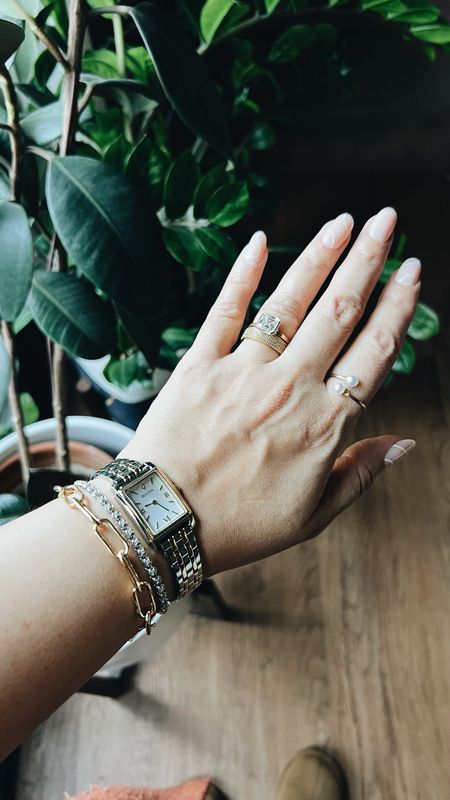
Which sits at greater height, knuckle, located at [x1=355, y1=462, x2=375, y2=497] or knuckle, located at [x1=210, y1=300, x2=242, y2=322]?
knuckle, located at [x1=210, y1=300, x2=242, y2=322]

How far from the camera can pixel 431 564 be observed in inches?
48.8

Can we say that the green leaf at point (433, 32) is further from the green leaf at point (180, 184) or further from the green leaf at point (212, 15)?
the green leaf at point (180, 184)

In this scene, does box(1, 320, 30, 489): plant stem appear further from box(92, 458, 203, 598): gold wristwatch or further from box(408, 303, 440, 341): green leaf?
box(408, 303, 440, 341): green leaf

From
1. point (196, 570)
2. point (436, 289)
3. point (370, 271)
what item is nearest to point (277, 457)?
point (196, 570)

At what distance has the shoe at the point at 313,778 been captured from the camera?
1.04m

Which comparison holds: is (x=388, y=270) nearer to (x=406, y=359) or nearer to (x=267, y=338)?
(x=406, y=359)

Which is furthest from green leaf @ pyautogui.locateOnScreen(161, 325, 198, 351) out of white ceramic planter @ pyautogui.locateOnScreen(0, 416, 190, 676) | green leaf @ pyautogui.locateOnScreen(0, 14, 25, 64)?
green leaf @ pyautogui.locateOnScreen(0, 14, 25, 64)

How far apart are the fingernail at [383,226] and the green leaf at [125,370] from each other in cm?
39

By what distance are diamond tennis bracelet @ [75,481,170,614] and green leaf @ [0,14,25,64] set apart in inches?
15.2

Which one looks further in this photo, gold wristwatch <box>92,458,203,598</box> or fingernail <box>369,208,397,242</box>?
fingernail <box>369,208,397,242</box>

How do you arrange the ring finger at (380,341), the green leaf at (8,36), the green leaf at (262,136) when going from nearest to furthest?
the green leaf at (8,36) → the ring finger at (380,341) → the green leaf at (262,136)

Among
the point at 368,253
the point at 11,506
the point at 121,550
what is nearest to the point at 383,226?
the point at 368,253

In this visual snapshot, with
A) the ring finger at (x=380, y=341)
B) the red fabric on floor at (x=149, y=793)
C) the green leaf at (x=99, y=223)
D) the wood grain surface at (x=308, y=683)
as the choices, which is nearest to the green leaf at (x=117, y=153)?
the green leaf at (x=99, y=223)

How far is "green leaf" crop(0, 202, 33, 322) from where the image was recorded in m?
0.58
